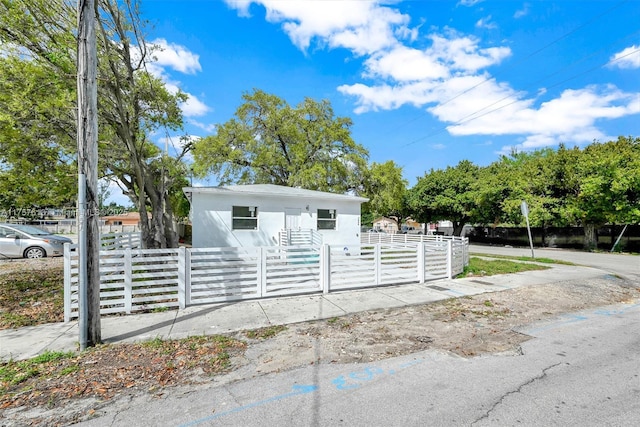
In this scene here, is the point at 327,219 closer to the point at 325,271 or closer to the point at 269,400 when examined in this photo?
the point at 325,271

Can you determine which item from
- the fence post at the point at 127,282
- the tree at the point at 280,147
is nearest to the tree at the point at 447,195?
the tree at the point at 280,147

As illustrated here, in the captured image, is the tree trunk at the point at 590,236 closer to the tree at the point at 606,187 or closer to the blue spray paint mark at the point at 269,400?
the tree at the point at 606,187

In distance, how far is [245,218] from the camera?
13.1m

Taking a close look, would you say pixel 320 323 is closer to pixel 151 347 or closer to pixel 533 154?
pixel 151 347

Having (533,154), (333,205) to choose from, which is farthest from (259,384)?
(533,154)

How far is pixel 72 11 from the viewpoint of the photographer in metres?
7.09

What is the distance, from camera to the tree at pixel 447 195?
29859mm

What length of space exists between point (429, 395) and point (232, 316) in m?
3.68

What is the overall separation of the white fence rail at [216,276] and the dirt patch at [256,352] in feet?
5.66

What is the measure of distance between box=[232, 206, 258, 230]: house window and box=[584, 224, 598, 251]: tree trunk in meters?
21.9

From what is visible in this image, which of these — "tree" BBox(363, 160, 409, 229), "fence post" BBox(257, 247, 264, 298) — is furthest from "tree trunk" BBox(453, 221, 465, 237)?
"fence post" BBox(257, 247, 264, 298)

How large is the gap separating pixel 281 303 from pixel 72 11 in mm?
8062

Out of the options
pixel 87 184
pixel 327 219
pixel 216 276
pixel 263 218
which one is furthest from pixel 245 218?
pixel 87 184

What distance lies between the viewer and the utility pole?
13.7ft
